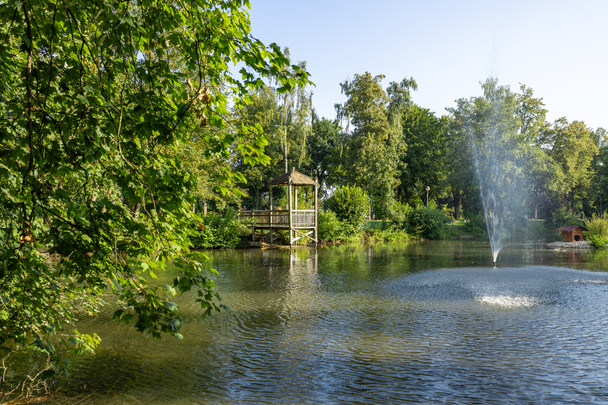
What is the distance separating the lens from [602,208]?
48.2 meters

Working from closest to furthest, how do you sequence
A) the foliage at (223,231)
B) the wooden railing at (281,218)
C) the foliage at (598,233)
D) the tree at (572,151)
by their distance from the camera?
1. the foliage at (223,231)
2. the foliage at (598,233)
3. the wooden railing at (281,218)
4. the tree at (572,151)

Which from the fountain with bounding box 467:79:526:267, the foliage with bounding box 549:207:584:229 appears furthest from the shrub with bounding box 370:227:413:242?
the foliage with bounding box 549:207:584:229

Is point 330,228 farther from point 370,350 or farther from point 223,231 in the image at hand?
point 370,350

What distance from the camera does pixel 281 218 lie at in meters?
24.8

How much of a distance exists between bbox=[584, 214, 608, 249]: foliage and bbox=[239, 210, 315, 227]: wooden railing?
15512mm

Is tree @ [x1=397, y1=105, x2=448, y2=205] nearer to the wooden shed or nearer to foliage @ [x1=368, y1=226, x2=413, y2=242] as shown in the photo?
foliage @ [x1=368, y1=226, x2=413, y2=242]

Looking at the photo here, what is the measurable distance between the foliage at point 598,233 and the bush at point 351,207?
42.9 feet

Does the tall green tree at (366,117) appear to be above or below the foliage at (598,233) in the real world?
above

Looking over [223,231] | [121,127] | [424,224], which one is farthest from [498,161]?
[121,127]

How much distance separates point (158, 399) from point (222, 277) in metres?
8.67

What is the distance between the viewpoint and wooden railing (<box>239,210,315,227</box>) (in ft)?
80.2

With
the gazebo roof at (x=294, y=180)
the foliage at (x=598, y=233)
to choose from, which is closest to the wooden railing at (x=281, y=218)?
the gazebo roof at (x=294, y=180)

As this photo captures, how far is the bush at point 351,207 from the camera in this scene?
29.7m

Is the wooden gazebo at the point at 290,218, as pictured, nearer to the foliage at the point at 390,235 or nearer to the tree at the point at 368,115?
the foliage at the point at 390,235
